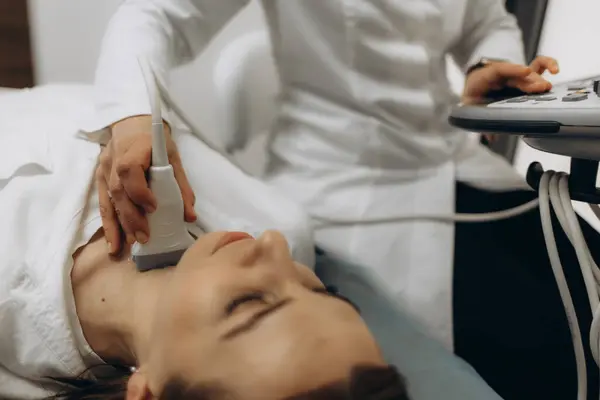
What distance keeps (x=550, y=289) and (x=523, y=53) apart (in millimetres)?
221

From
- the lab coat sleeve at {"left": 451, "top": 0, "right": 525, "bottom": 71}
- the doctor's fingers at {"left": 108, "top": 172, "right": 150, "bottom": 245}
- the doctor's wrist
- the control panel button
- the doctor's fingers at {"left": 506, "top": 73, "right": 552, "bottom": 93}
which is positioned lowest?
the doctor's fingers at {"left": 108, "top": 172, "right": 150, "bottom": 245}

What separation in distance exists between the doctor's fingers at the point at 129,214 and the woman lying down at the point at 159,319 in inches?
0.9

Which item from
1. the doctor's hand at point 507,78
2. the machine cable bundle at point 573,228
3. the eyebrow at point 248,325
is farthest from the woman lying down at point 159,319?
the doctor's hand at point 507,78

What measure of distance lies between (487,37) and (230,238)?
300 millimetres

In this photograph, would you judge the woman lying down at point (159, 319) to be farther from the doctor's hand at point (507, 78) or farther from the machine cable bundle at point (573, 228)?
the doctor's hand at point (507, 78)

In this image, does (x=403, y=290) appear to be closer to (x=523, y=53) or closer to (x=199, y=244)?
(x=199, y=244)

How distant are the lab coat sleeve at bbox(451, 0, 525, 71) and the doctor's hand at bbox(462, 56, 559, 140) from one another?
0.07 feet

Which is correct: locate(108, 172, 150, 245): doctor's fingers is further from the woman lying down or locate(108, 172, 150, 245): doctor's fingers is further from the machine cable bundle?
the machine cable bundle

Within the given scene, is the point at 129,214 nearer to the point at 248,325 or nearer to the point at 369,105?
the point at 248,325

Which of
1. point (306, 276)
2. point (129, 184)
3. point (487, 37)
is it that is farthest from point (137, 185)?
point (487, 37)

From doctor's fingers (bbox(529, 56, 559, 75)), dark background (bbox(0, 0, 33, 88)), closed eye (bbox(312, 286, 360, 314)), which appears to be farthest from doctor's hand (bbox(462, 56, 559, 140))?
dark background (bbox(0, 0, 33, 88))

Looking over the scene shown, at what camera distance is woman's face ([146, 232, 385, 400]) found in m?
0.27

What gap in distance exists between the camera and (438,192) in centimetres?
44

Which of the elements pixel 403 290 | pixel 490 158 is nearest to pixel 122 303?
pixel 403 290
